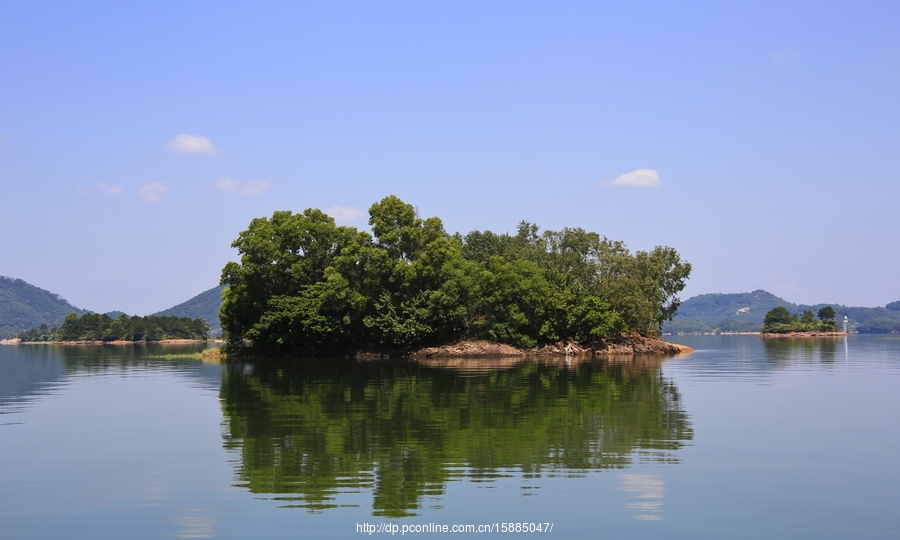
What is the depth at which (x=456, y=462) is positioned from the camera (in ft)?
64.1

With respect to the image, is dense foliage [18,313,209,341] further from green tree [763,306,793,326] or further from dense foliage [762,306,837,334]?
green tree [763,306,793,326]

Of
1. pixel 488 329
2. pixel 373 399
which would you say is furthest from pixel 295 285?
pixel 373 399

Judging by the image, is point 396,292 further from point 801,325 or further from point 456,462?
point 801,325

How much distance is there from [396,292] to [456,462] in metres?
64.0

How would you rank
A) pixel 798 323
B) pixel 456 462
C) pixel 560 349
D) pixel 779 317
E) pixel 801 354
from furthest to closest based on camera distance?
1. pixel 779 317
2. pixel 798 323
3. pixel 560 349
4. pixel 801 354
5. pixel 456 462

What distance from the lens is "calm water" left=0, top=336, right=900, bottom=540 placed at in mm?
14562

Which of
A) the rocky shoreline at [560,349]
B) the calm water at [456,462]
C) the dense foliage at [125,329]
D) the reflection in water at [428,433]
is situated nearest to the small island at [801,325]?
the rocky shoreline at [560,349]

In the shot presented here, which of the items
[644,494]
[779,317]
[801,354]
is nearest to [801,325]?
[779,317]

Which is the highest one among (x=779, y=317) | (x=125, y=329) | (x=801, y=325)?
(x=779, y=317)

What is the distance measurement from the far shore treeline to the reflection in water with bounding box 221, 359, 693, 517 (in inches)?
1431

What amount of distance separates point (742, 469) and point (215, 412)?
2062cm

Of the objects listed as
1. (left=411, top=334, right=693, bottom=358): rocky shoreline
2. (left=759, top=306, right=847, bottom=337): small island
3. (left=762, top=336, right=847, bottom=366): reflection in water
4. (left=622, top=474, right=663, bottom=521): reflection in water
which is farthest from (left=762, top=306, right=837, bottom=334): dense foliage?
(left=622, top=474, right=663, bottom=521): reflection in water

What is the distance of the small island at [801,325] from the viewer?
172 meters

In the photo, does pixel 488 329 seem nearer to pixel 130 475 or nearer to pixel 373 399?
pixel 373 399
